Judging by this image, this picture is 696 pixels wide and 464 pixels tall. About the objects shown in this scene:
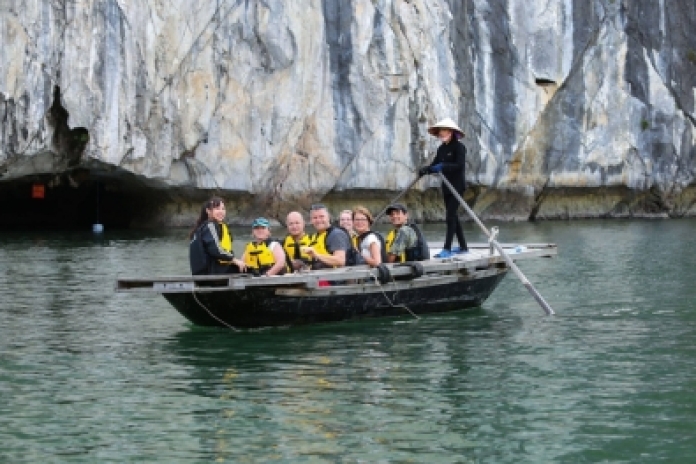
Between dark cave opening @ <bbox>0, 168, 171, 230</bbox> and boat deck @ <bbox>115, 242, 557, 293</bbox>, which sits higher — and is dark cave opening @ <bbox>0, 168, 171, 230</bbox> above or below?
above

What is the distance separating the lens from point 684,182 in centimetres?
5044

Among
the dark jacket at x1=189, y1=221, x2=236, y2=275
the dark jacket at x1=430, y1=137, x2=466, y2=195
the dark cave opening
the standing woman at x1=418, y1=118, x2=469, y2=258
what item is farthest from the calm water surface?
the dark cave opening

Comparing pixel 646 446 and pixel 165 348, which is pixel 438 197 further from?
pixel 646 446

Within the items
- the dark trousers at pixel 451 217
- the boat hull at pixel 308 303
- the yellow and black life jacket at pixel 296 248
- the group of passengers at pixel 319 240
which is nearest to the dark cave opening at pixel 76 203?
the dark trousers at pixel 451 217

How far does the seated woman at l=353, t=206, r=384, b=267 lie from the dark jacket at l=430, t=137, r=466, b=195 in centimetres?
180

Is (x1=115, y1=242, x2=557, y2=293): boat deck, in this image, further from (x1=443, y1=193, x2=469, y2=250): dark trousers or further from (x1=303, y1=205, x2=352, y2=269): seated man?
(x1=443, y1=193, x2=469, y2=250): dark trousers

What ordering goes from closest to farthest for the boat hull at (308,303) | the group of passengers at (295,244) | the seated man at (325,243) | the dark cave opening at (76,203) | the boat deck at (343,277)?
1. the boat deck at (343,277)
2. the boat hull at (308,303)
3. the group of passengers at (295,244)
4. the seated man at (325,243)
5. the dark cave opening at (76,203)

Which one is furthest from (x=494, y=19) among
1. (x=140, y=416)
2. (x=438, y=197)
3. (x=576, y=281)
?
(x=140, y=416)

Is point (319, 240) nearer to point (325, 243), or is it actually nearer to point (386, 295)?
point (325, 243)

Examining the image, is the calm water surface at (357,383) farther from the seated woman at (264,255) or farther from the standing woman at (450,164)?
the standing woman at (450,164)

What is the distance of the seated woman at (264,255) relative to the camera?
53.1 ft

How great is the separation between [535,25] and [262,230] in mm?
33299

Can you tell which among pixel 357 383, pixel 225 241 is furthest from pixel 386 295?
pixel 357 383

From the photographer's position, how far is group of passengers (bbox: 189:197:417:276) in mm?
15773
